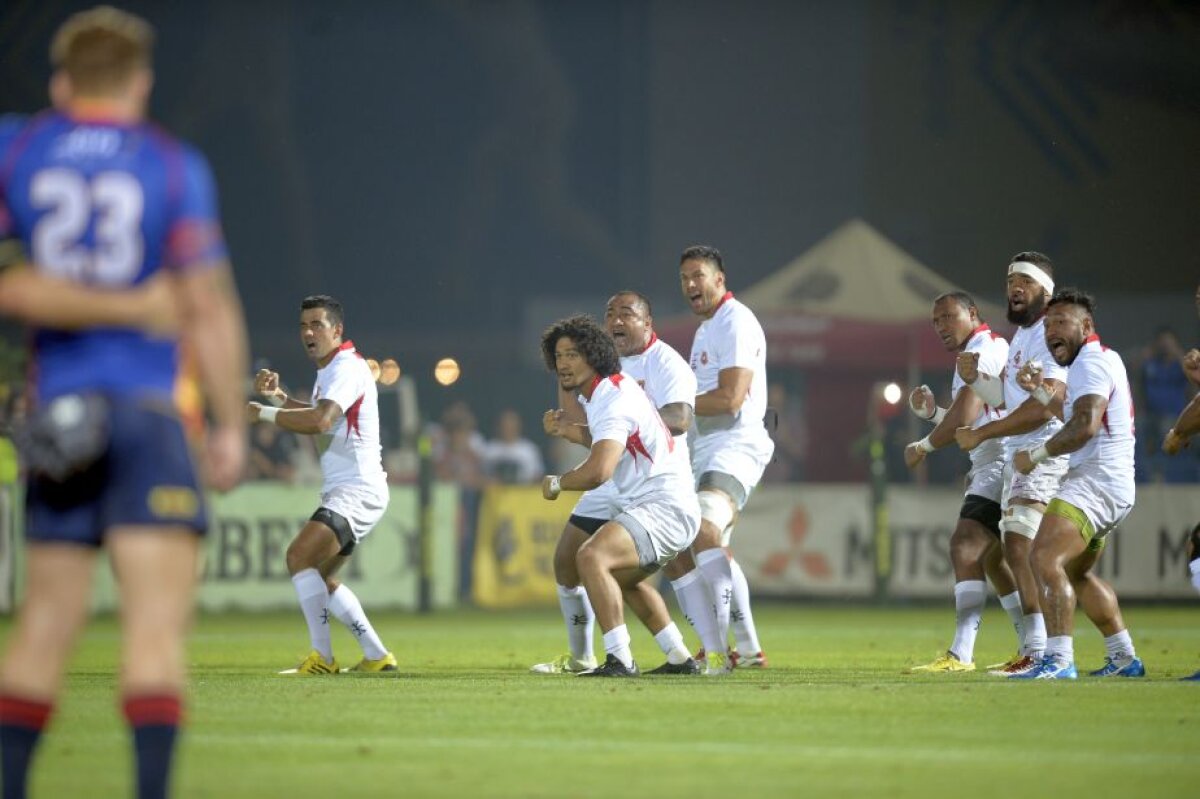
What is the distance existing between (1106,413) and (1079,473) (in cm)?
39

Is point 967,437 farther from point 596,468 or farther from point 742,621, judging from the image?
point 596,468

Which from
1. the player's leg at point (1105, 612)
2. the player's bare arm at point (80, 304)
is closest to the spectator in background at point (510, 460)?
the player's leg at point (1105, 612)

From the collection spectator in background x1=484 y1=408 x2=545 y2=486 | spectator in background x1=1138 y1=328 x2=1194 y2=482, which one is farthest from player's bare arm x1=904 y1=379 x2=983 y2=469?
spectator in background x1=484 y1=408 x2=545 y2=486

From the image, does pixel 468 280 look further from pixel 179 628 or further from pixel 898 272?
pixel 179 628

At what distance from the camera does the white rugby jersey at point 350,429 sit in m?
13.8

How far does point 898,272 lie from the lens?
87.2ft

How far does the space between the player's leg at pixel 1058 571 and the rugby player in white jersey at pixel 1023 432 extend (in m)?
0.36

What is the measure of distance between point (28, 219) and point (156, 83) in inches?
1372

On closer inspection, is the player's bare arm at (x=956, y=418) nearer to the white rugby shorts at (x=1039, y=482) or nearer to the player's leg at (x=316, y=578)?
the white rugby shorts at (x=1039, y=482)

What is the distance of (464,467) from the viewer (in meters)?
25.6

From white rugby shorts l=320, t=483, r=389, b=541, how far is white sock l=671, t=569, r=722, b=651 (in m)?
1.97

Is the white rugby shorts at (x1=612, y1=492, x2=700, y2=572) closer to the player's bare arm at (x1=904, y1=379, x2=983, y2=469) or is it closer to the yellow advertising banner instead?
the player's bare arm at (x1=904, y1=379, x2=983, y2=469)

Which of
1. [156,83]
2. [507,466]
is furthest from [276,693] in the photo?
[156,83]

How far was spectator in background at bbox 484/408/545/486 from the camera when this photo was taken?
84.0 ft
